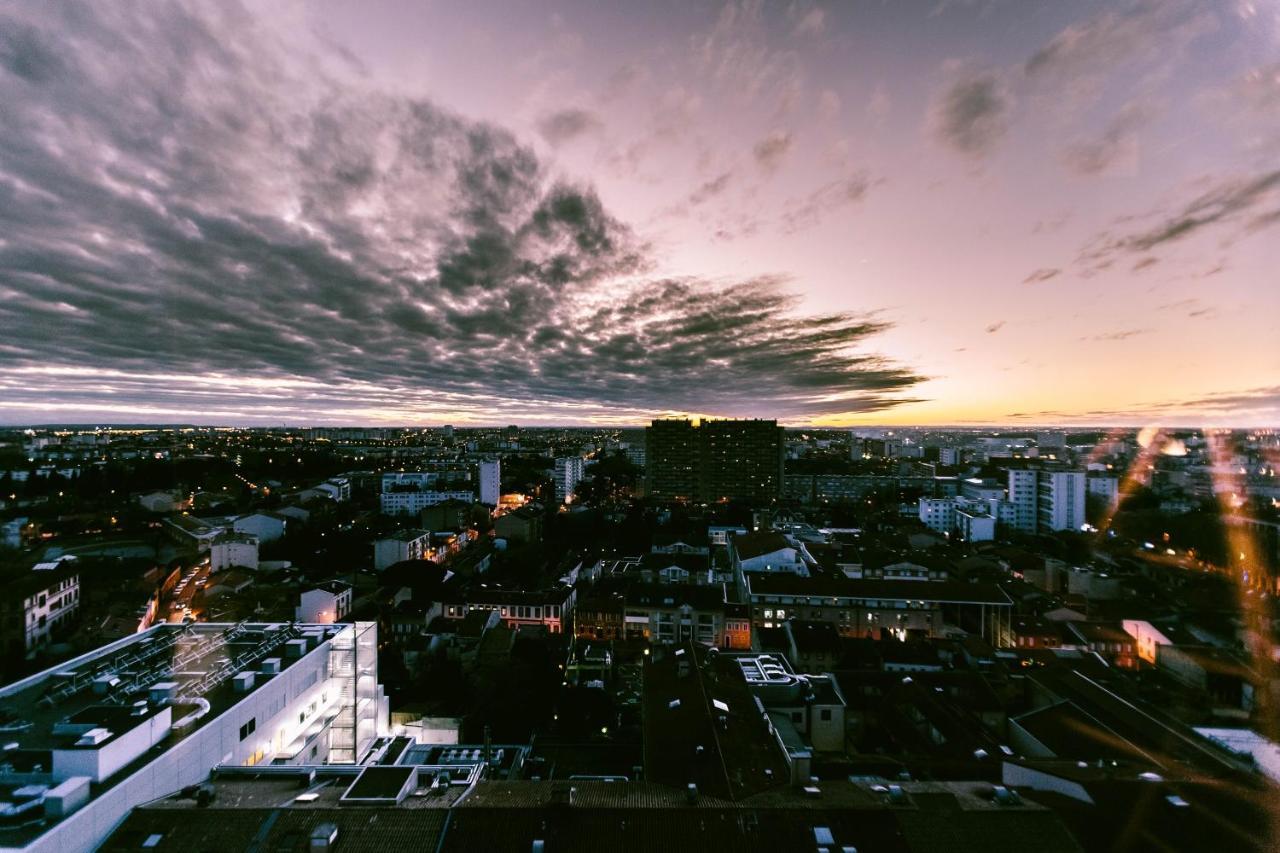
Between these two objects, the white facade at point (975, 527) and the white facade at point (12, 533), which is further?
the white facade at point (975, 527)

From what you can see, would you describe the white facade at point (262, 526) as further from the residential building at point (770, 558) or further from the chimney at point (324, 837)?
the chimney at point (324, 837)

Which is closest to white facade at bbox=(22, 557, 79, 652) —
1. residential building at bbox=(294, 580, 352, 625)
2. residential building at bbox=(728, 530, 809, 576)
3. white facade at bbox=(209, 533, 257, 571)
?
white facade at bbox=(209, 533, 257, 571)

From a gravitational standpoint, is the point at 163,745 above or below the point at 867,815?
above

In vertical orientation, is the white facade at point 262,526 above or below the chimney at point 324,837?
below

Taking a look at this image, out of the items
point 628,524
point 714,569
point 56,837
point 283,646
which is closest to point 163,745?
point 56,837

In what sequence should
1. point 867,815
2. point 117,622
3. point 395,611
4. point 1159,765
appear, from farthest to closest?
point 395,611 < point 117,622 < point 1159,765 < point 867,815

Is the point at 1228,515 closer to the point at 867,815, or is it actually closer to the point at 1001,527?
the point at 1001,527

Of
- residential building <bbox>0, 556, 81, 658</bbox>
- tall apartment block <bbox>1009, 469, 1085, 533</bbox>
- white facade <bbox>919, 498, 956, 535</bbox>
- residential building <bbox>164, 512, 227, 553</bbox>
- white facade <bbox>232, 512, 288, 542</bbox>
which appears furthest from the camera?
white facade <bbox>919, 498, 956, 535</bbox>

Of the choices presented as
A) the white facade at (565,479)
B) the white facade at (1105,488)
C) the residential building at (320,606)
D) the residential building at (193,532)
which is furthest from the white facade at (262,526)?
the white facade at (1105,488)

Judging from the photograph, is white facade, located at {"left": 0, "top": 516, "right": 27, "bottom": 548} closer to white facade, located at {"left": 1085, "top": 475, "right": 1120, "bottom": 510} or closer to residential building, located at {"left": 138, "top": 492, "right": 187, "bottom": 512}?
residential building, located at {"left": 138, "top": 492, "right": 187, "bottom": 512}
